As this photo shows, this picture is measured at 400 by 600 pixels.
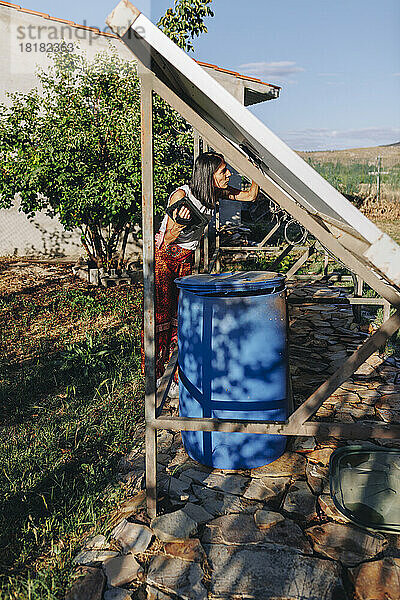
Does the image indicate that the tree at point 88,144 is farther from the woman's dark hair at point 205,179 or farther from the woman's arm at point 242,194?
the woman's dark hair at point 205,179

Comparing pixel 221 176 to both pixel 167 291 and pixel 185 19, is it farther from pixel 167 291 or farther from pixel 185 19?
pixel 185 19

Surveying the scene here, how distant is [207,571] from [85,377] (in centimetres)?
241

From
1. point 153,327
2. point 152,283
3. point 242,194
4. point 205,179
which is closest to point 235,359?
point 153,327

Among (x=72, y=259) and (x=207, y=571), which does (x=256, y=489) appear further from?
(x=72, y=259)

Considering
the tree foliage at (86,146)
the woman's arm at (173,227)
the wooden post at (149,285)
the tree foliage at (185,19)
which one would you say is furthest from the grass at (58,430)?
the tree foliage at (185,19)

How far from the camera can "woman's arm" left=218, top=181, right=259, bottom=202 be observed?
397 cm

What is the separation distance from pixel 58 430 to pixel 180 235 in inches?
66.5

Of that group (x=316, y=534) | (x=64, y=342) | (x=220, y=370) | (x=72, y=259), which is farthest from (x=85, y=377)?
(x=72, y=259)

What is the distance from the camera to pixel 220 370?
2740 millimetres

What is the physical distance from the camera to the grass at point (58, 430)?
229cm

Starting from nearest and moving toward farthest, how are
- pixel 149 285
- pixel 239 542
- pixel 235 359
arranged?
pixel 239 542, pixel 149 285, pixel 235 359

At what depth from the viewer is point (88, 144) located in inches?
279

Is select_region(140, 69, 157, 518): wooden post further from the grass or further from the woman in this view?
the woman

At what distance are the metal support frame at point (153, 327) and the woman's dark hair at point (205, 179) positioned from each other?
1503 millimetres
